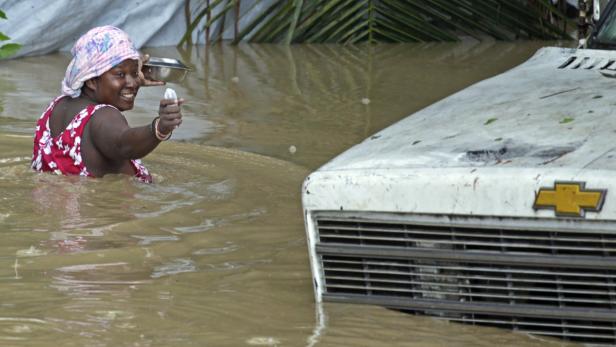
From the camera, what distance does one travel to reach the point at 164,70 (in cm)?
595

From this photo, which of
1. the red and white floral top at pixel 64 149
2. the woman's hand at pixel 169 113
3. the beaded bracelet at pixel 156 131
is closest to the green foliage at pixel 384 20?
the red and white floral top at pixel 64 149

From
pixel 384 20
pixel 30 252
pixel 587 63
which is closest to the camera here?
pixel 30 252

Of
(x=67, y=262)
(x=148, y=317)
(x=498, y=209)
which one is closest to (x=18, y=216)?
(x=67, y=262)

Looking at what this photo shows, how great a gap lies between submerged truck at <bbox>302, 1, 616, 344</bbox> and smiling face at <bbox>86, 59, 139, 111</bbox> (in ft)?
7.08

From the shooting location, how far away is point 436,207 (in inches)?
143

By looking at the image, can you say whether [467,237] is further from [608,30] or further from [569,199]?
[608,30]

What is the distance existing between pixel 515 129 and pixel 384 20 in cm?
887

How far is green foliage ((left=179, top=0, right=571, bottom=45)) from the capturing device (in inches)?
492

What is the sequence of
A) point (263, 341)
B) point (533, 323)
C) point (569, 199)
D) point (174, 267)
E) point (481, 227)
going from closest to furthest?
1. point (569, 199)
2. point (481, 227)
3. point (533, 323)
4. point (263, 341)
5. point (174, 267)

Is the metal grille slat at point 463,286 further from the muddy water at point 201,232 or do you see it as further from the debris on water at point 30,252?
the debris on water at point 30,252

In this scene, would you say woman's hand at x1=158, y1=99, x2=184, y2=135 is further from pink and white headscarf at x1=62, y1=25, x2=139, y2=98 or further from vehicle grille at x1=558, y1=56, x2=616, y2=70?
vehicle grille at x1=558, y1=56, x2=616, y2=70

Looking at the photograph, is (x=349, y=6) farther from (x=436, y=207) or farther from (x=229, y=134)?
(x=436, y=207)

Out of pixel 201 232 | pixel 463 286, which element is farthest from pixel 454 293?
pixel 201 232

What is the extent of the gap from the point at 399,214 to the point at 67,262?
63.9 inches
